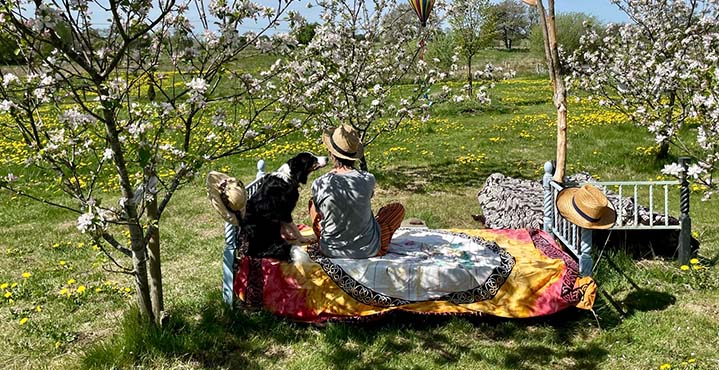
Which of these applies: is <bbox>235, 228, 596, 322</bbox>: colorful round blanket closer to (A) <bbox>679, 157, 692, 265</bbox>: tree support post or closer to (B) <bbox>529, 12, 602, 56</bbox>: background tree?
(A) <bbox>679, 157, 692, 265</bbox>: tree support post

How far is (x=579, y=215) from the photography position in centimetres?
504

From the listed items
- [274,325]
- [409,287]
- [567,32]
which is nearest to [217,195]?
[274,325]

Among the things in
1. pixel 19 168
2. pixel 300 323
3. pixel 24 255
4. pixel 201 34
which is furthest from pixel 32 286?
pixel 19 168

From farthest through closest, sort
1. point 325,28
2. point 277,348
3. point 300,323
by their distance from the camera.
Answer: point 325,28 < point 300,323 < point 277,348

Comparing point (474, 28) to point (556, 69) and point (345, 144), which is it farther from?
point (345, 144)

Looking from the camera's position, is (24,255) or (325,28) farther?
(325,28)

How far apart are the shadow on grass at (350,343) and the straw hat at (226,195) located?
0.91 metres

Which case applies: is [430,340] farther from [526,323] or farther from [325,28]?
[325,28]

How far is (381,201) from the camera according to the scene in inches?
384

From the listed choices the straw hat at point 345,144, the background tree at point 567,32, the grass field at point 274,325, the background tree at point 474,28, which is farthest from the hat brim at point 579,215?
the background tree at point 567,32

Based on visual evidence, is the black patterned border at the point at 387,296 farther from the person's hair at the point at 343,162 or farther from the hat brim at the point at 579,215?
the person's hair at the point at 343,162

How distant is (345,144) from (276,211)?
84 centimetres

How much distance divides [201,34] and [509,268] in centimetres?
317

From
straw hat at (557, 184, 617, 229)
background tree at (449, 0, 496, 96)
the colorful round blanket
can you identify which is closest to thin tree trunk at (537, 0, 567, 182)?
straw hat at (557, 184, 617, 229)
